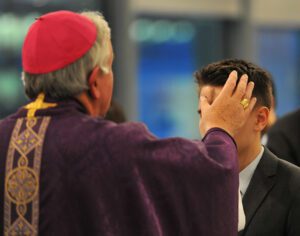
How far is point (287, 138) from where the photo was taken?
14.2ft

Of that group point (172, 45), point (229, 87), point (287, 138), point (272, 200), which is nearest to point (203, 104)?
point (229, 87)

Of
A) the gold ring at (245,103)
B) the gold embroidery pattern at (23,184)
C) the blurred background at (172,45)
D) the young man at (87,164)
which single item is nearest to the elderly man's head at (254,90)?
the gold ring at (245,103)

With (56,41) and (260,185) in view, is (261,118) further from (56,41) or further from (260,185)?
(56,41)

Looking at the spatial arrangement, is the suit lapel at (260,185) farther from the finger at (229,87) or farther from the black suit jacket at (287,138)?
the black suit jacket at (287,138)

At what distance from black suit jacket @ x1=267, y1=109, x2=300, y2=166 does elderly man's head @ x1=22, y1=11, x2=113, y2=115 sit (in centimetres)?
224

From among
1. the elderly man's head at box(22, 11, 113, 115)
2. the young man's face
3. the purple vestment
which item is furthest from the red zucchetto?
the young man's face

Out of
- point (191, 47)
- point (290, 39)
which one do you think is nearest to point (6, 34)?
point (191, 47)

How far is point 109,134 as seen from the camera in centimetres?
202

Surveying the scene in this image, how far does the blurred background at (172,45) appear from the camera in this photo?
7.13 m

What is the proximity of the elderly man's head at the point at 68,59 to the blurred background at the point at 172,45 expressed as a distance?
4982 mm

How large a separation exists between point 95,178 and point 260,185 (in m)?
0.69

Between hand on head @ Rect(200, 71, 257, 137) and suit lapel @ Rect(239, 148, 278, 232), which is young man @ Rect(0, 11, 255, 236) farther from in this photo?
suit lapel @ Rect(239, 148, 278, 232)

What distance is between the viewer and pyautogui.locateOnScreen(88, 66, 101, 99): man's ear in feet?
6.66

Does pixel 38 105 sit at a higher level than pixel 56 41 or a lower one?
lower
